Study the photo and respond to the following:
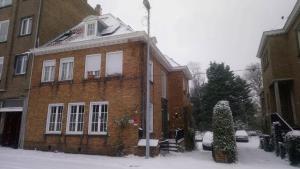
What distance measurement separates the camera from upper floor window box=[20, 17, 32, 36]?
65.5 feet

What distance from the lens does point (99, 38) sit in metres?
16.4

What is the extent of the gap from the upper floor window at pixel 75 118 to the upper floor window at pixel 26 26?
783 cm

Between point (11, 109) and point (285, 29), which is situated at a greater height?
point (285, 29)

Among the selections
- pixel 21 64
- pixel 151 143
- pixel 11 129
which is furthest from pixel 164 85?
pixel 11 129

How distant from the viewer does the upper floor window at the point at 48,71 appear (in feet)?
59.4

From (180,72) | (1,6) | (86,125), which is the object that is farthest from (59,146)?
(1,6)

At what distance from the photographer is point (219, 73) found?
138ft

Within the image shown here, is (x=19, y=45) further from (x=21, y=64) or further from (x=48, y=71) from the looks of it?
(x=48, y=71)

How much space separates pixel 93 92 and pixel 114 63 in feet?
7.43

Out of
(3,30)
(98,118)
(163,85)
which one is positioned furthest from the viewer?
(3,30)

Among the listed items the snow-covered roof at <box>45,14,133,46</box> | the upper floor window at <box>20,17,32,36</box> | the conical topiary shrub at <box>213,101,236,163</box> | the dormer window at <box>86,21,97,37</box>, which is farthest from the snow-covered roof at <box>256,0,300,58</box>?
the upper floor window at <box>20,17,32,36</box>

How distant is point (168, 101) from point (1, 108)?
13233 mm

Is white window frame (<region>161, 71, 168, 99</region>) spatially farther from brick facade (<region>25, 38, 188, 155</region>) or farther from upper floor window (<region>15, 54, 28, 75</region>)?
upper floor window (<region>15, 54, 28, 75</region>)

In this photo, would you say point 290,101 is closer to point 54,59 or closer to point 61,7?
point 54,59
